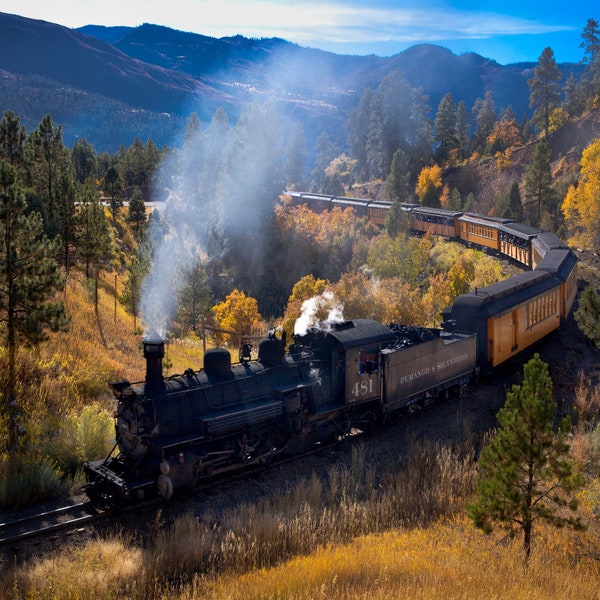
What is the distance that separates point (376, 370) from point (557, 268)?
15.6 meters

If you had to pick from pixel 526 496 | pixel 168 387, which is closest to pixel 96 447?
pixel 168 387

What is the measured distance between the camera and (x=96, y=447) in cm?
1462

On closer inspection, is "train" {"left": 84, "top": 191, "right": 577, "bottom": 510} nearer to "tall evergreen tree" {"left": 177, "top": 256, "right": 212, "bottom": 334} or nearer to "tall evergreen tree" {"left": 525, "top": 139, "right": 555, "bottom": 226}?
"tall evergreen tree" {"left": 177, "top": 256, "right": 212, "bottom": 334}

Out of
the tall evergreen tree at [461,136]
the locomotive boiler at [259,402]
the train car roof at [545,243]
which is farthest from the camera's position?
the tall evergreen tree at [461,136]

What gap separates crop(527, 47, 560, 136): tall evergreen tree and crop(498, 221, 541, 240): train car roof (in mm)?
44330

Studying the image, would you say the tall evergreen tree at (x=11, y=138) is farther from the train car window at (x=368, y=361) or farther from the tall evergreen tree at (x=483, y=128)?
the tall evergreen tree at (x=483, y=128)

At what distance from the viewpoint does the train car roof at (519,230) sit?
37819 mm

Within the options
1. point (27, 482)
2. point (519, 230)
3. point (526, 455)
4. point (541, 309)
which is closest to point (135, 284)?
point (27, 482)

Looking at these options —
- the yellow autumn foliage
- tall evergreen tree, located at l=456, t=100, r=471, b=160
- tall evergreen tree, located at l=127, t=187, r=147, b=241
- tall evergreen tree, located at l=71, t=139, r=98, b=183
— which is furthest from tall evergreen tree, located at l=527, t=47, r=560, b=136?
tall evergreen tree, located at l=71, t=139, r=98, b=183

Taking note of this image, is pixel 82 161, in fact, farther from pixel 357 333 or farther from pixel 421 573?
pixel 421 573

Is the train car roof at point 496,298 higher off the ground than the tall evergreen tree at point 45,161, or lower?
lower

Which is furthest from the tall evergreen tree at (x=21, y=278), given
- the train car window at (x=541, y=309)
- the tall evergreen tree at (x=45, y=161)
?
the tall evergreen tree at (x=45, y=161)

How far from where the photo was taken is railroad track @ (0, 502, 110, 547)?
10715mm

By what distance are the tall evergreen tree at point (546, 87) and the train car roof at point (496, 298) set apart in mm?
62458
